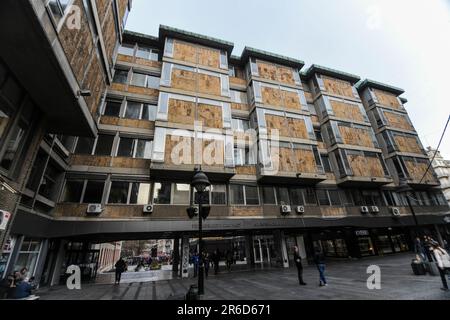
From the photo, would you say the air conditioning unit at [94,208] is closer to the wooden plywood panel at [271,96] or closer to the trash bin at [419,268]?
the wooden plywood panel at [271,96]

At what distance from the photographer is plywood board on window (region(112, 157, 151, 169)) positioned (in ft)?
50.4

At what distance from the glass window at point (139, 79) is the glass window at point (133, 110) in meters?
2.12

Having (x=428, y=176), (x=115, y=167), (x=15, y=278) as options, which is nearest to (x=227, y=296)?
(x=15, y=278)

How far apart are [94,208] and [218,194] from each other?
8362 millimetres

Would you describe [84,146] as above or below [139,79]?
below

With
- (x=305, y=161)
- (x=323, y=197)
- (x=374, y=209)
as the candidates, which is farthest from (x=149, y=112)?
(x=374, y=209)

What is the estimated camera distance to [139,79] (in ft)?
64.2

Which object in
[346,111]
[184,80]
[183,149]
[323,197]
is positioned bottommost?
[323,197]

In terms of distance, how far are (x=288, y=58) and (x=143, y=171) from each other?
1999 cm

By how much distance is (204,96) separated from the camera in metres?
18.4

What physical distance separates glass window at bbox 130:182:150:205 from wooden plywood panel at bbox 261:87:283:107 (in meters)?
13.5

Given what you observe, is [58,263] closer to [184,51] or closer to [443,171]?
[184,51]

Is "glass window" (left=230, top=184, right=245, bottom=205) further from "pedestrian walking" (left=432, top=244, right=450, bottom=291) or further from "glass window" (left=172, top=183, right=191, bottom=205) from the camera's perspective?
"pedestrian walking" (left=432, top=244, right=450, bottom=291)
